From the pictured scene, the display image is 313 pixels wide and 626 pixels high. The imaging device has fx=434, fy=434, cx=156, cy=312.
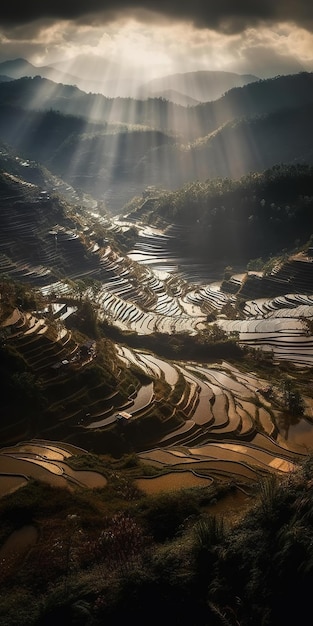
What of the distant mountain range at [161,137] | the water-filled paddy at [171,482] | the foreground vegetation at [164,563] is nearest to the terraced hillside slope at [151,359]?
the water-filled paddy at [171,482]

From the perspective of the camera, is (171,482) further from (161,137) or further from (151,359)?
(161,137)

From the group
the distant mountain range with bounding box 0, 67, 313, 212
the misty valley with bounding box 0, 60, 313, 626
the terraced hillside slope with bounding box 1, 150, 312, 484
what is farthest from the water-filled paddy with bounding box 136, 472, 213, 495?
the distant mountain range with bounding box 0, 67, 313, 212

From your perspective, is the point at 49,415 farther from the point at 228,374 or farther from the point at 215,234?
the point at 215,234

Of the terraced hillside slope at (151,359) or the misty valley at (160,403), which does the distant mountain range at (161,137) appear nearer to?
the misty valley at (160,403)

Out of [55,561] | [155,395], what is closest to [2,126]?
[155,395]

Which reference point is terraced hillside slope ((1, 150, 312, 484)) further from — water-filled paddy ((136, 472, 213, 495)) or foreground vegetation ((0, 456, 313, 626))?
foreground vegetation ((0, 456, 313, 626))
